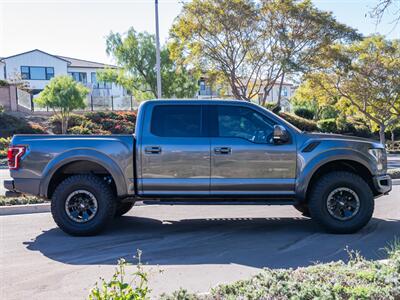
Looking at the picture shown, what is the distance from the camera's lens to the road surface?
4.80 metres

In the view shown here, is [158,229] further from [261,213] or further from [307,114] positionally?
Result: [307,114]

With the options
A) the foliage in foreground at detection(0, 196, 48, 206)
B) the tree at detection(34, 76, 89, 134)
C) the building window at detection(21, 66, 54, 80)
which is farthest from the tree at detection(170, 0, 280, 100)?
the building window at detection(21, 66, 54, 80)

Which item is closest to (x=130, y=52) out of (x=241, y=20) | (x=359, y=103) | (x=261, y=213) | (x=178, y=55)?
(x=178, y=55)

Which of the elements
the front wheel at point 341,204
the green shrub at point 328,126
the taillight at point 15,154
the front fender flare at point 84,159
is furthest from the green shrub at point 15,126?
the front wheel at point 341,204

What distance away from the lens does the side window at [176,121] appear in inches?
269

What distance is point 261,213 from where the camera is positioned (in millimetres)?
8508

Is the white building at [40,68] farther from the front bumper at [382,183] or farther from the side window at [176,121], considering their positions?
the front bumper at [382,183]

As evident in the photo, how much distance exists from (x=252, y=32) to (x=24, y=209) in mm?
15684

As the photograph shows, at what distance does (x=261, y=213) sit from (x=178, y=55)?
15.3 metres

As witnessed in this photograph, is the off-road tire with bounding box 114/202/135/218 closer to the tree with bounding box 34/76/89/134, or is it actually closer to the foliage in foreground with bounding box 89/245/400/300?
the foliage in foreground with bounding box 89/245/400/300

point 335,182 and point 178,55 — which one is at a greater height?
point 178,55

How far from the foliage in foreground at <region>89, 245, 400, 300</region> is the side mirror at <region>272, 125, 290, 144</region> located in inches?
110

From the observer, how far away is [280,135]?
260 inches

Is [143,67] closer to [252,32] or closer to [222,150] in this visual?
[252,32]
